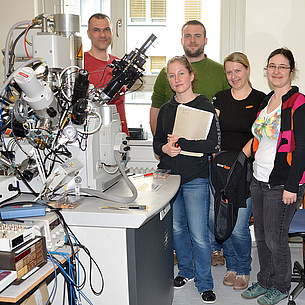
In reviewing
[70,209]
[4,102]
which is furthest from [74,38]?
[70,209]

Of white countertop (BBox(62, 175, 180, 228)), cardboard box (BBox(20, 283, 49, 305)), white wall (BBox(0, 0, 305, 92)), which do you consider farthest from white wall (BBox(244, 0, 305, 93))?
cardboard box (BBox(20, 283, 49, 305))

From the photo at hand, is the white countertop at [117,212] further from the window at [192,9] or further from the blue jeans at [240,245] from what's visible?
the window at [192,9]

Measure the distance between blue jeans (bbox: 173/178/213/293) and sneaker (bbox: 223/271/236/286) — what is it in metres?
0.24

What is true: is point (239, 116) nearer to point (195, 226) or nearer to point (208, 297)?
point (195, 226)

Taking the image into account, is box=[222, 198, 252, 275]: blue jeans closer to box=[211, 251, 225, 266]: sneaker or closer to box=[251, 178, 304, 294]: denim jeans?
box=[251, 178, 304, 294]: denim jeans

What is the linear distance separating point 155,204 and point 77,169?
400 millimetres

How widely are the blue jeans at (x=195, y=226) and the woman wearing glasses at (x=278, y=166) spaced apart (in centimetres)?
30

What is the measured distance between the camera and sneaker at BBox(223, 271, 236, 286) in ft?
9.31

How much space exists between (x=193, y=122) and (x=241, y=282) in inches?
45.5

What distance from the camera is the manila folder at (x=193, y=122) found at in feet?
8.00

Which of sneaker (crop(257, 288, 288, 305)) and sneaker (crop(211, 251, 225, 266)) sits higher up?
sneaker (crop(257, 288, 288, 305))

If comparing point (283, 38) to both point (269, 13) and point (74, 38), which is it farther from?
point (74, 38)

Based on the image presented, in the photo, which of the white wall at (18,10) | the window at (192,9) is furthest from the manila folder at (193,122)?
the white wall at (18,10)

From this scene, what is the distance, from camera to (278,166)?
7.64ft
